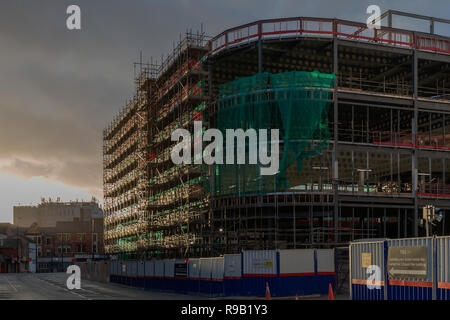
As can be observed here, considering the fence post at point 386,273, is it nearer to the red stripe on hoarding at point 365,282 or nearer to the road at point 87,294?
the red stripe on hoarding at point 365,282

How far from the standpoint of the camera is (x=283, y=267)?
98.8 feet

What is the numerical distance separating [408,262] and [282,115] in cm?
2356

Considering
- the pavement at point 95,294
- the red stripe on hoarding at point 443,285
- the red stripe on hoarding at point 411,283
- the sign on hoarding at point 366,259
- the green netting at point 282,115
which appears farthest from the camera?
the green netting at point 282,115

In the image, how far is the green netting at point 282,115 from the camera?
4228 centimetres

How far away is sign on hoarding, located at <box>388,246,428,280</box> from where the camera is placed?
19.4m

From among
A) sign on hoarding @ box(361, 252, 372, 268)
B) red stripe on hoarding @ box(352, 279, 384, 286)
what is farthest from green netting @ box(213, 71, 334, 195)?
sign on hoarding @ box(361, 252, 372, 268)

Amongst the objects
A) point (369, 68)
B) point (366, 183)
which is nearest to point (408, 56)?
point (369, 68)

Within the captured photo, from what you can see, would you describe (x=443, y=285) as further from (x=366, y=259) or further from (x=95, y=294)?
(x=95, y=294)

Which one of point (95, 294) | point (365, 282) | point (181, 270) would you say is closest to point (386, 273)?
point (365, 282)

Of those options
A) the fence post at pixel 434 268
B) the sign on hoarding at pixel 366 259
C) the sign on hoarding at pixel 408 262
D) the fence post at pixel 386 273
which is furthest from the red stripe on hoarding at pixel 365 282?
the fence post at pixel 434 268

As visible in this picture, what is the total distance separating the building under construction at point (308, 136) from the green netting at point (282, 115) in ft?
0.27

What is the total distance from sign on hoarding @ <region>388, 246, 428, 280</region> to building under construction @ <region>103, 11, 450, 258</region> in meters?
17.7

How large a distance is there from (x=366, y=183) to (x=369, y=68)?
37.8ft
